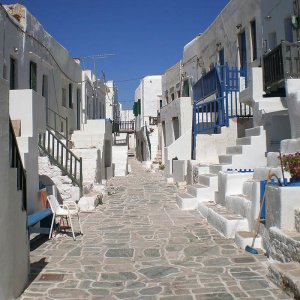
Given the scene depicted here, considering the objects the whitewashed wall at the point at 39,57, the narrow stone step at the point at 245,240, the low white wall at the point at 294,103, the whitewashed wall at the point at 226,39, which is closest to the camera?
the narrow stone step at the point at 245,240

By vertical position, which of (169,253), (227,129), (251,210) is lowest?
(169,253)

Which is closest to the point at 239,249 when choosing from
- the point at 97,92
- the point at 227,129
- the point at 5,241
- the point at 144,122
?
the point at 5,241

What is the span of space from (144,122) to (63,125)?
59.8ft

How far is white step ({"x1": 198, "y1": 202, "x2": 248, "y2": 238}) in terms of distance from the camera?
684 centimetres

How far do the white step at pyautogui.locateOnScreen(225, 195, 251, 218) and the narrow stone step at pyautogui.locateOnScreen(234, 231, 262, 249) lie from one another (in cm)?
47

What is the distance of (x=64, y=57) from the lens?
1805 cm

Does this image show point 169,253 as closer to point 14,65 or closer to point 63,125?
point 14,65

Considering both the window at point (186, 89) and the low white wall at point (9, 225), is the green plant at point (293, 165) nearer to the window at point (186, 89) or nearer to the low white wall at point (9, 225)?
the low white wall at point (9, 225)

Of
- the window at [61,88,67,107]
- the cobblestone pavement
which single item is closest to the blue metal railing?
the cobblestone pavement

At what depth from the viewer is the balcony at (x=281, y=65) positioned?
335 inches

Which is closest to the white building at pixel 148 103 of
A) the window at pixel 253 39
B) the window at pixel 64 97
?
the window at pixel 64 97

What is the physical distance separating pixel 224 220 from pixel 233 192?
4.70 feet

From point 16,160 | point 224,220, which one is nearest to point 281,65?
point 224,220

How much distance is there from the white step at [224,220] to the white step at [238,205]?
11 cm
